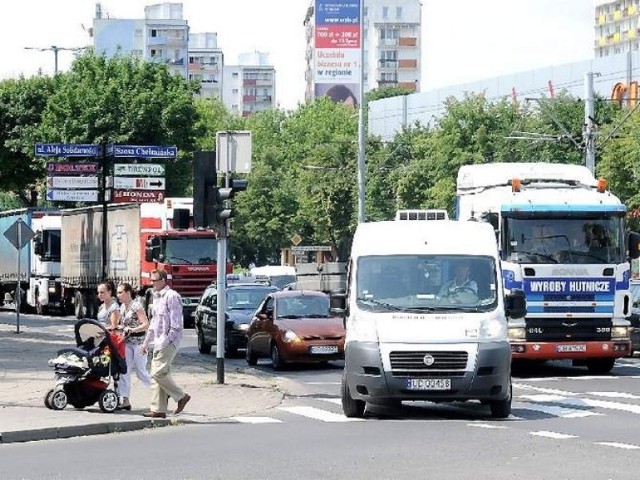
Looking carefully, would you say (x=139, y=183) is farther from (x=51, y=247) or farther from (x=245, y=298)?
(x=245, y=298)

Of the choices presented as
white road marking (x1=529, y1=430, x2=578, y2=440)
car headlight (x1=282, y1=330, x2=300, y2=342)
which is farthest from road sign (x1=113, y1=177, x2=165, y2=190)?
white road marking (x1=529, y1=430, x2=578, y2=440)

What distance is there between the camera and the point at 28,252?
208 ft

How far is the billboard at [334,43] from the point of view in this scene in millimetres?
129375

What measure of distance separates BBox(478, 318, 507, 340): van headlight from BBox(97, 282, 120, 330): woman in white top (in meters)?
4.85

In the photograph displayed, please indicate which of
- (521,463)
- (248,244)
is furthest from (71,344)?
(248,244)

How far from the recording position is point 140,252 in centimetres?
5034

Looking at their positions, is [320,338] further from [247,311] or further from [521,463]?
[521,463]

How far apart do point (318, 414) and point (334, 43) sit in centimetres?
11091

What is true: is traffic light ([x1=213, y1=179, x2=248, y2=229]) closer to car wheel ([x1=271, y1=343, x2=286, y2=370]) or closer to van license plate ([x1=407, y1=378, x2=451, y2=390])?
car wheel ([x1=271, y1=343, x2=286, y2=370])

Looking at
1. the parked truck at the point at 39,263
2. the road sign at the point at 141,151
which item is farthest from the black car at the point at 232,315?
the parked truck at the point at 39,263

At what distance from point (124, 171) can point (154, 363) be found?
37685 mm

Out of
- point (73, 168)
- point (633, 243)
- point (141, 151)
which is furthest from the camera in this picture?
point (73, 168)

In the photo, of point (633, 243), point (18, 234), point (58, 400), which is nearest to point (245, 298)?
point (18, 234)

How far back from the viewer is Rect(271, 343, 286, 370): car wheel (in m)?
30.6
